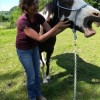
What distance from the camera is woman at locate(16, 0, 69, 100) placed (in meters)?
3.96

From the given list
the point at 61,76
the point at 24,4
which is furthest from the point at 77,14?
the point at 61,76

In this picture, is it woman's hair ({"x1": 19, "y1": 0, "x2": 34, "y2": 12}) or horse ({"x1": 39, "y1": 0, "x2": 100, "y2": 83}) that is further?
horse ({"x1": 39, "y1": 0, "x2": 100, "y2": 83})

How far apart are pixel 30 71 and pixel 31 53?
0.28 meters

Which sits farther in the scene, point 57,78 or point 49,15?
point 57,78

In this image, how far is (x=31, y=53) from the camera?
14.5 ft

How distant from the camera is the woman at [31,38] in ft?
13.0

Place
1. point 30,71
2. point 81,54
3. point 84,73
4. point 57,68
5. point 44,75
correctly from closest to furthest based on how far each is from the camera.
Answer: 1. point 30,71
2. point 44,75
3. point 84,73
4. point 57,68
5. point 81,54

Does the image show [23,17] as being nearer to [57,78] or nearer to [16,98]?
[16,98]

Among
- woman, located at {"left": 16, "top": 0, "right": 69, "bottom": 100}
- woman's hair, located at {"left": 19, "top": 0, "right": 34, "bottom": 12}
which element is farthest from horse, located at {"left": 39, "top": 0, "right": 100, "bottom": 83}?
woman's hair, located at {"left": 19, "top": 0, "right": 34, "bottom": 12}

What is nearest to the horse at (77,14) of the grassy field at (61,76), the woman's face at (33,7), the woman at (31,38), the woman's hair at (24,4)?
the woman at (31,38)

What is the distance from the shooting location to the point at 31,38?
4188mm

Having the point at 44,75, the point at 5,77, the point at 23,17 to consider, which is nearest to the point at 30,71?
the point at 23,17

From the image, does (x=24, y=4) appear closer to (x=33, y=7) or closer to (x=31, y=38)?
(x=33, y=7)

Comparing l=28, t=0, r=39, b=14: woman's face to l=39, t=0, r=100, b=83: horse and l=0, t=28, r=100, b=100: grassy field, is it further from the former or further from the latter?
l=0, t=28, r=100, b=100: grassy field
